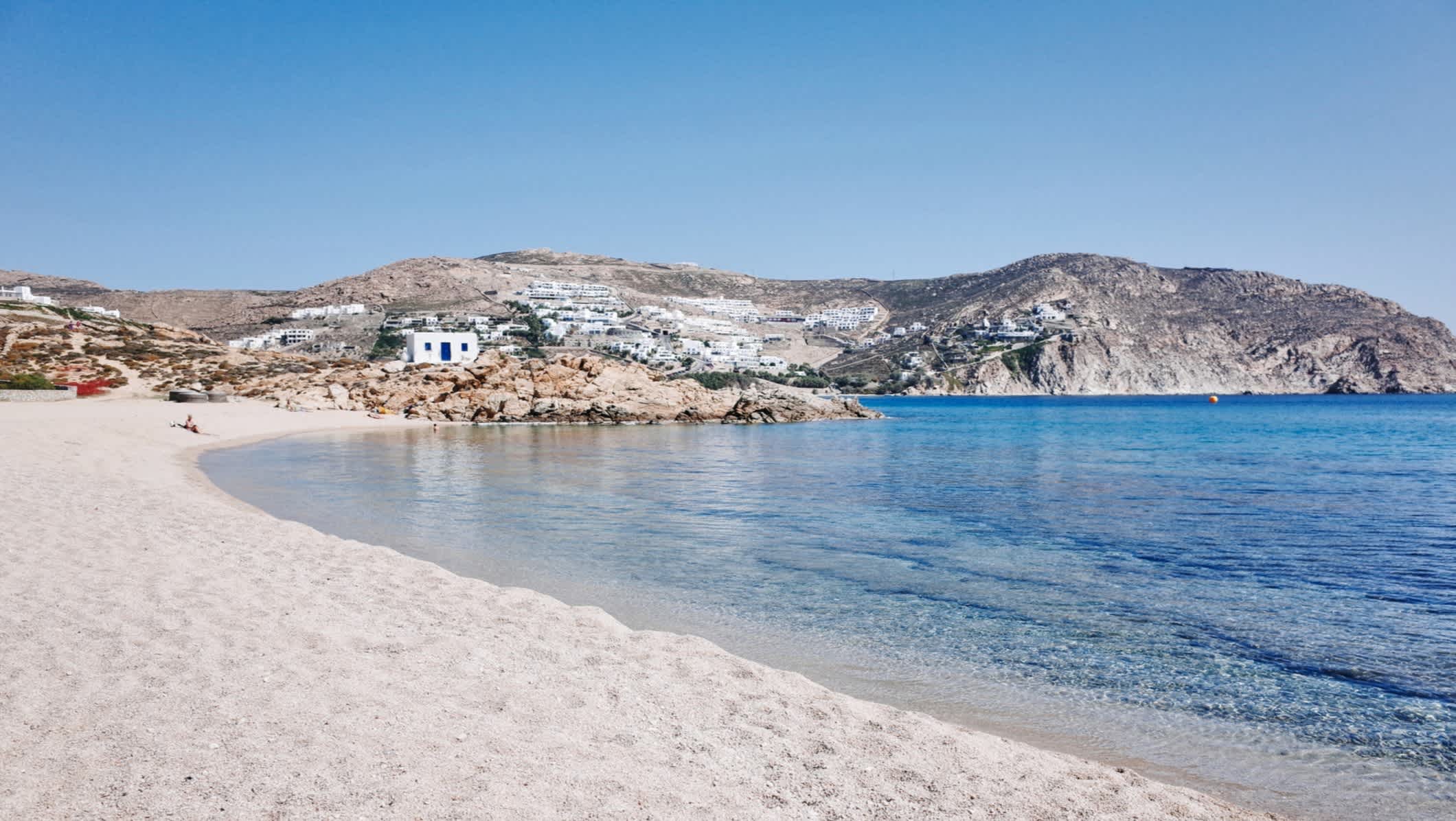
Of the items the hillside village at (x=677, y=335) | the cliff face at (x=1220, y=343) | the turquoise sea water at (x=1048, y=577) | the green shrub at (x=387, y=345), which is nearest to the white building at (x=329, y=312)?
the hillside village at (x=677, y=335)

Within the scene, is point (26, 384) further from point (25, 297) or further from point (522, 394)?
point (25, 297)

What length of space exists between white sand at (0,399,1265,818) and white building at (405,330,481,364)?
63.3 metres

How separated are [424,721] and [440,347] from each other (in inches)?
2734

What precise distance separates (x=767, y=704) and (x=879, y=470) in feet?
68.2

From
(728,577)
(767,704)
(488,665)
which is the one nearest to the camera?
(767,704)

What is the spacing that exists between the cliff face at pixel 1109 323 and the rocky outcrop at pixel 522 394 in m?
67.3

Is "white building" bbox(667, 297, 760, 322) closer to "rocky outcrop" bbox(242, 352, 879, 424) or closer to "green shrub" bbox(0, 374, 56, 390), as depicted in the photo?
"rocky outcrop" bbox(242, 352, 879, 424)

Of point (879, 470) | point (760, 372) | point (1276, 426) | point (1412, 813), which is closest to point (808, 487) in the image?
point (879, 470)

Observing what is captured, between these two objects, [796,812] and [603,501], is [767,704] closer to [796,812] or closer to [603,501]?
[796,812]

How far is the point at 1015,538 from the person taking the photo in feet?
46.1

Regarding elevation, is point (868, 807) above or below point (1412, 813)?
above

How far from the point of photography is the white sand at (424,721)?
399 centimetres

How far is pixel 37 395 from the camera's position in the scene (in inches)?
1555

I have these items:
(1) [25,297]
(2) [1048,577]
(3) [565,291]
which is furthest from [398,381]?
(3) [565,291]
